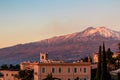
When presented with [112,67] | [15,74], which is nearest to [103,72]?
[112,67]

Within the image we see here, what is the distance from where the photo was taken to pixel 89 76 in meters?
91.4

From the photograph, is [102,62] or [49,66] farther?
[49,66]

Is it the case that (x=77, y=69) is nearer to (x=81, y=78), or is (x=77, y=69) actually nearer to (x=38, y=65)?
(x=81, y=78)

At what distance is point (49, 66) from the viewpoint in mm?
89625

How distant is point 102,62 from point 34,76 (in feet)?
88.0

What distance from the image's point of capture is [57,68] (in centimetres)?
9025

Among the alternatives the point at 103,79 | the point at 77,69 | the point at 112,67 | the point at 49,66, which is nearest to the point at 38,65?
the point at 49,66

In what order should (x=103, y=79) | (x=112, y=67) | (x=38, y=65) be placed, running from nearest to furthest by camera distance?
(x=103, y=79)
(x=38, y=65)
(x=112, y=67)

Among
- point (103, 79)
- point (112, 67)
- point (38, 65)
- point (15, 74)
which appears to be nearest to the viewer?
point (103, 79)

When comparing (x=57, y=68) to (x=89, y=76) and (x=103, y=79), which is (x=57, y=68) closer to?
(x=89, y=76)

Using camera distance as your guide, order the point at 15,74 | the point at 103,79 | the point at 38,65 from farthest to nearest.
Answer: the point at 15,74
the point at 38,65
the point at 103,79

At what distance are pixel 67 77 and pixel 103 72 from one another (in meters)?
23.1

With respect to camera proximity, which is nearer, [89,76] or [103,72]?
[103,72]

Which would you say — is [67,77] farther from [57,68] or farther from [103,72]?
[103,72]
